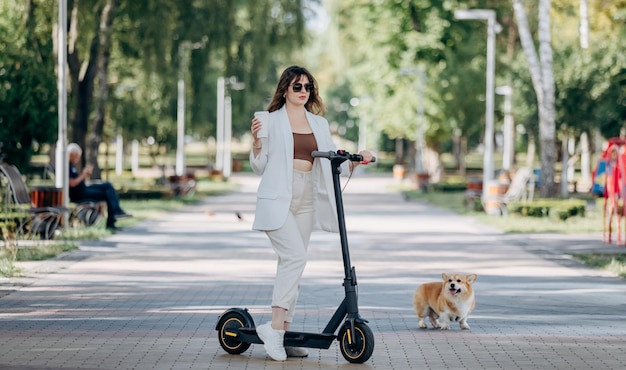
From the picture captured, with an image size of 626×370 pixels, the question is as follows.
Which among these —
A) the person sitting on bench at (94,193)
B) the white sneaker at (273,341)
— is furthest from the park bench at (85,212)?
the white sneaker at (273,341)

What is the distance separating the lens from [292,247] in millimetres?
8930

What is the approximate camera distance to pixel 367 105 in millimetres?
62906

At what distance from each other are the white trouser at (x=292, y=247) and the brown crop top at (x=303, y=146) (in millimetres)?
106

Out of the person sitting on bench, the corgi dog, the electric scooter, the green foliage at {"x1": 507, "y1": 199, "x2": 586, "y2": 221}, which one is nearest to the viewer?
the electric scooter

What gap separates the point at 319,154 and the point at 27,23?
2090 cm

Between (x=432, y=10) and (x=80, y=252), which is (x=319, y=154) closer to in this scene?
(x=80, y=252)

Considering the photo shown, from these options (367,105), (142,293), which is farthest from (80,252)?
(367,105)

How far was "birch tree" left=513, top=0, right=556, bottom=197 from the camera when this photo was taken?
31.5 m

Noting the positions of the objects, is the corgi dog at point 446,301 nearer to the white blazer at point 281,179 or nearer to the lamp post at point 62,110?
the white blazer at point 281,179

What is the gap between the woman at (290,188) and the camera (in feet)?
29.3

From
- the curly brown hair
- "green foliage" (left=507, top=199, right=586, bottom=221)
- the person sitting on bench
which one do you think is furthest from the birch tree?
the curly brown hair

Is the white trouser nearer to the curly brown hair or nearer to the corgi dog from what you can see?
the curly brown hair

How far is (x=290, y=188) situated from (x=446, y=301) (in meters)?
2.23

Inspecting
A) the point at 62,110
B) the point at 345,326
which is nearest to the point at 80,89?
the point at 62,110
